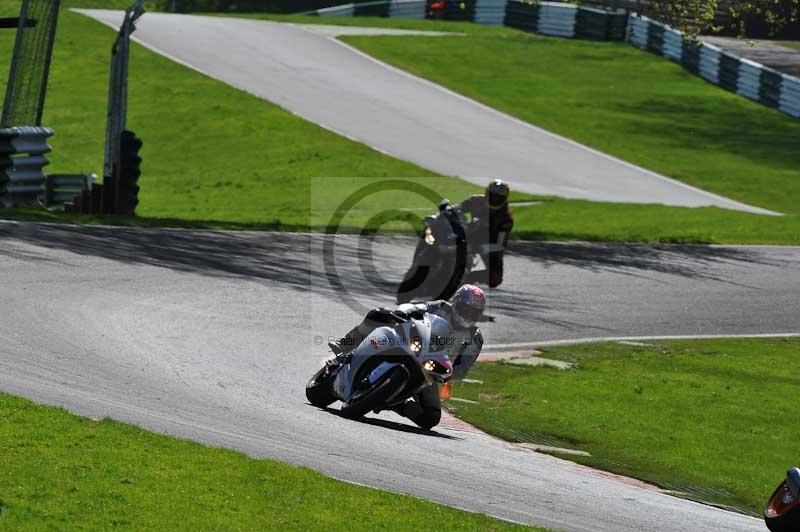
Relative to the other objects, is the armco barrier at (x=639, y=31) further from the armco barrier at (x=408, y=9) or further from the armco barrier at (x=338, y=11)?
the armco barrier at (x=338, y=11)

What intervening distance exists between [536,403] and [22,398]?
596 centimetres

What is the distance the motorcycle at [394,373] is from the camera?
11.5 meters

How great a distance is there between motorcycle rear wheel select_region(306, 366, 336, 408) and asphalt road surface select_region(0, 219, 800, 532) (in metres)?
0.15

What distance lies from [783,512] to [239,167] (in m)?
24.8

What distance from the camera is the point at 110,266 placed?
59.1 ft

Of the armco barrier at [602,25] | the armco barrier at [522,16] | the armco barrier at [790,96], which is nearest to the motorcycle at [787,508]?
the armco barrier at [790,96]

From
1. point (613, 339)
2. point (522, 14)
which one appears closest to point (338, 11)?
point (522, 14)

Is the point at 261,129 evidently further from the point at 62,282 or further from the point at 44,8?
the point at 62,282

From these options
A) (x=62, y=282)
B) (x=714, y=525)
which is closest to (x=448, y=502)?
(x=714, y=525)

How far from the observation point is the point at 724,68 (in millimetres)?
45938

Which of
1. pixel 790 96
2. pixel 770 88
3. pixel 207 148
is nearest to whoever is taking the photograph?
pixel 207 148

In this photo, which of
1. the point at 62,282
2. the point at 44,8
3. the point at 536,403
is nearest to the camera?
the point at 536,403

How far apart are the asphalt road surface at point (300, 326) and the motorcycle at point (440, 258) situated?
2.70 ft

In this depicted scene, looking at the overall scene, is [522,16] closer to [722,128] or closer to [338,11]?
[338,11]
